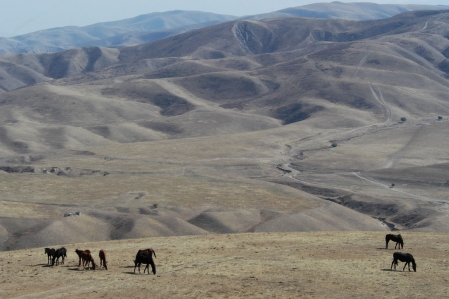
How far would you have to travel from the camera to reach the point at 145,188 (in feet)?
276

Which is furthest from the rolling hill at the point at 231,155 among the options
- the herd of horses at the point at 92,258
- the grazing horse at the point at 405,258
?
the grazing horse at the point at 405,258

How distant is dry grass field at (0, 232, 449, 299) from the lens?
2731 cm

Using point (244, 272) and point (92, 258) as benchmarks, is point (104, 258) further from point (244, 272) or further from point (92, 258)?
point (244, 272)

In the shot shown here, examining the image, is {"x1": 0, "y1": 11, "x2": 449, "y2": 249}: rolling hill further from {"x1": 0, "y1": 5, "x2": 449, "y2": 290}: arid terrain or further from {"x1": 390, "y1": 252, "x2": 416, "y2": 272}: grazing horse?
{"x1": 390, "y1": 252, "x2": 416, "y2": 272}: grazing horse

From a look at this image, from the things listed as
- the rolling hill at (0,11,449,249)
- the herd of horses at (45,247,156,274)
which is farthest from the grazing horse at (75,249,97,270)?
the rolling hill at (0,11,449,249)

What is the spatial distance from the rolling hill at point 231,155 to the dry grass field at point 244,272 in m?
18.1

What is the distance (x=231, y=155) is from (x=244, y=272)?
8301 centimetres

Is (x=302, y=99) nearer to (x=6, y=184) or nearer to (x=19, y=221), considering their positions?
(x=6, y=184)

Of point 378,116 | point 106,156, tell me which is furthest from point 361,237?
point 378,116

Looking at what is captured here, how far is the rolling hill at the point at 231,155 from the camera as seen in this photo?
65125 millimetres

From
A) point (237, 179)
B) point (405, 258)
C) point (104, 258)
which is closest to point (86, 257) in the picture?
point (104, 258)

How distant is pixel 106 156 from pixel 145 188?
29.1m

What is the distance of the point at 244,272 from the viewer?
101 ft

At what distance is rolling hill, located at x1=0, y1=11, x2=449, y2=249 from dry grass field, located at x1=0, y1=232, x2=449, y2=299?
18.1 m
